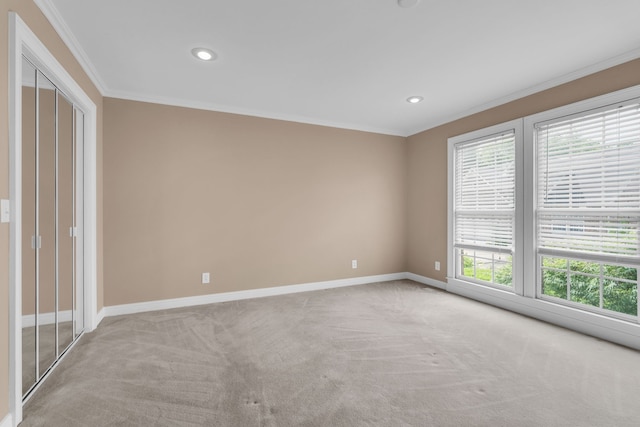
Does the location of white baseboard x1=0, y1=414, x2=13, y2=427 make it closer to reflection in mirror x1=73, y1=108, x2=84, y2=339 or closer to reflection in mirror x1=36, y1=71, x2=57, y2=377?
reflection in mirror x1=36, y1=71, x2=57, y2=377

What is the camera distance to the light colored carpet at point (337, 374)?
173 cm

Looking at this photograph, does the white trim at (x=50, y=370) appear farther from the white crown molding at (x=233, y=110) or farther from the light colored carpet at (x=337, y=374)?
the white crown molding at (x=233, y=110)

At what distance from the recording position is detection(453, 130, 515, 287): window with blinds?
3.62m

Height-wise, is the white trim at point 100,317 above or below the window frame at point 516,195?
below

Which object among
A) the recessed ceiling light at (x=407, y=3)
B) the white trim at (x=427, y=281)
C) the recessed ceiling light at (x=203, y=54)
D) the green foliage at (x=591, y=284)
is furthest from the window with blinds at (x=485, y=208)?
the recessed ceiling light at (x=203, y=54)

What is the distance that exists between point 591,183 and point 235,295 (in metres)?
4.20

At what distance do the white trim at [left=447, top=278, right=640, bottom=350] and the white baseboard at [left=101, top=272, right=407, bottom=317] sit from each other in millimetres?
1478

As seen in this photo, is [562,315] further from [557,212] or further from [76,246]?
[76,246]

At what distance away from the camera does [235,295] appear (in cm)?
391

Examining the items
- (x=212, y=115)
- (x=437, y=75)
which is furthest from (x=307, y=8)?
(x=212, y=115)

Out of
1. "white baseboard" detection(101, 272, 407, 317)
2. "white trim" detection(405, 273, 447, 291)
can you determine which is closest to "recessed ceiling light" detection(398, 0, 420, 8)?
"white baseboard" detection(101, 272, 407, 317)

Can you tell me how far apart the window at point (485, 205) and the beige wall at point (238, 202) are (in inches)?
44.1

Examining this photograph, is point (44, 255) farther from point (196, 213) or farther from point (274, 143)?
point (274, 143)

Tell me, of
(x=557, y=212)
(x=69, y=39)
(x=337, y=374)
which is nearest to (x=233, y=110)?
(x=69, y=39)
